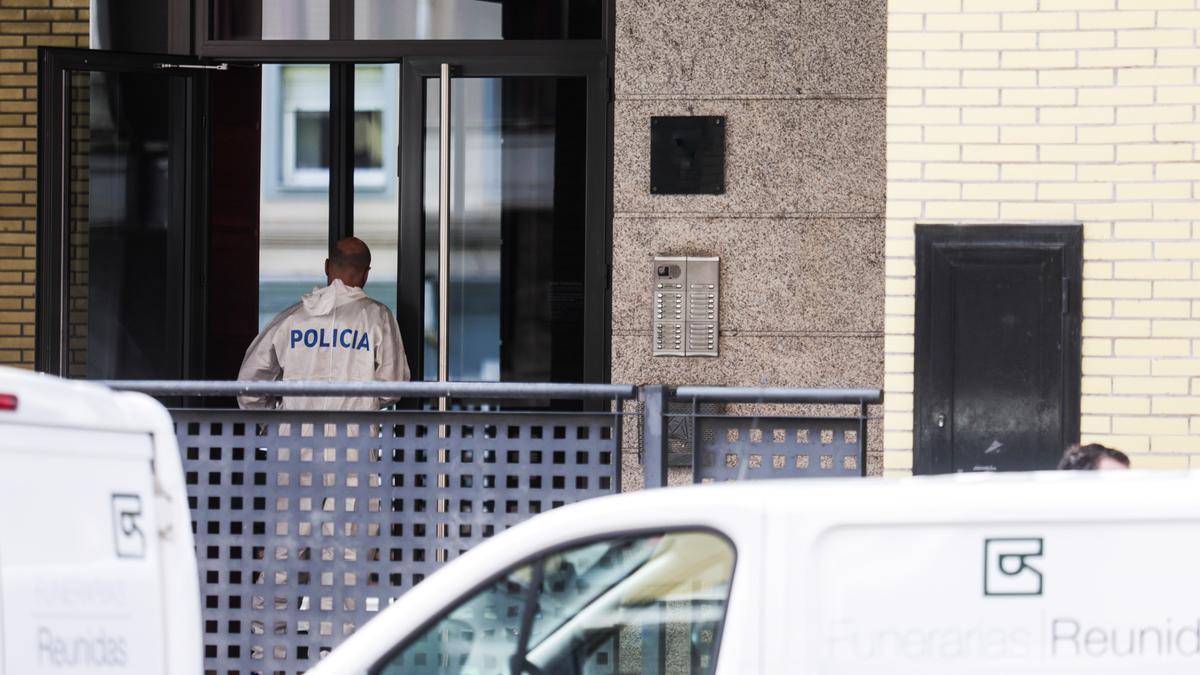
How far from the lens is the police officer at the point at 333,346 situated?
27.9 feet

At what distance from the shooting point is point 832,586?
3168 millimetres

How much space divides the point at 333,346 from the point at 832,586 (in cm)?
565

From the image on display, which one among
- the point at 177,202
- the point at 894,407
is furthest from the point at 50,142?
the point at 894,407

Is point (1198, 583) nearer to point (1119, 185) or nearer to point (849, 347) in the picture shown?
point (1119, 185)

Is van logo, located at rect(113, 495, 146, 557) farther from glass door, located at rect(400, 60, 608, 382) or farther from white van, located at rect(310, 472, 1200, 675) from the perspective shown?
glass door, located at rect(400, 60, 608, 382)

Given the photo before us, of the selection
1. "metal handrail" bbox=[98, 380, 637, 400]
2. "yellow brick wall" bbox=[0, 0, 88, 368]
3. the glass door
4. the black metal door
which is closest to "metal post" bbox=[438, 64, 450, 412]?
the glass door

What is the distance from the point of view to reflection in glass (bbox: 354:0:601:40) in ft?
28.8

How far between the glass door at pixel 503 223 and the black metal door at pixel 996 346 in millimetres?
2199

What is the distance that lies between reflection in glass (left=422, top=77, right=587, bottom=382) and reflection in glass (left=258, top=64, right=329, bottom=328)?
3.79 ft

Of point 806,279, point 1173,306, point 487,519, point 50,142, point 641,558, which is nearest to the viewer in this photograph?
point 641,558

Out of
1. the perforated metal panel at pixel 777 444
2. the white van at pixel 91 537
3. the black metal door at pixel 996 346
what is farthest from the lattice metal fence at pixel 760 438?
the white van at pixel 91 537

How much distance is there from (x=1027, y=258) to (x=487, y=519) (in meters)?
2.44

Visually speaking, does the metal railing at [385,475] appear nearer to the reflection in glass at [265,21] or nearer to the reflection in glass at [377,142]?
the reflection in glass at [265,21]

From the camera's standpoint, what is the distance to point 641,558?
3344 mm
